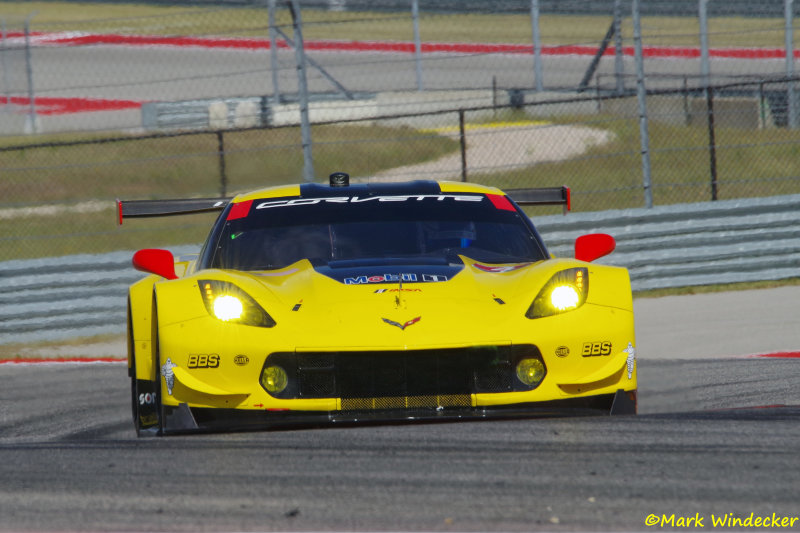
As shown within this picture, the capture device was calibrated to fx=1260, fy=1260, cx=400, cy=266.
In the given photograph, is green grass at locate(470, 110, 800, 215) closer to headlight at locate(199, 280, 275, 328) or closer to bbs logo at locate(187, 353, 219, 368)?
headlight at locate(199, 280, 275, 328)

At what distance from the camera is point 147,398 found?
5.22 meters

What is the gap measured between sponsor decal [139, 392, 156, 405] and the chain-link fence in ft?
19.5

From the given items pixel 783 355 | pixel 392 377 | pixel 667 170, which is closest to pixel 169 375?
pixel 392 377

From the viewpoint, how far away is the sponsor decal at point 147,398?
5191 mm

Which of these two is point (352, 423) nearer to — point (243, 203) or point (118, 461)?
point (118, 461)

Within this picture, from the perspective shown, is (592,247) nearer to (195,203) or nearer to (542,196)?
(542,196)

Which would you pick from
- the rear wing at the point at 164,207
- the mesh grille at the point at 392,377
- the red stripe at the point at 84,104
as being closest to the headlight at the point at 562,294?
the mesh grille at the point at 392,377

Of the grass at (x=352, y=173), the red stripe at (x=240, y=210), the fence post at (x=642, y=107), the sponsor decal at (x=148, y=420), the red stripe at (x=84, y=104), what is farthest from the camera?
the red stripe at (x=84, y=104)

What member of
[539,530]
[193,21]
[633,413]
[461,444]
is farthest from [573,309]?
[193,21]

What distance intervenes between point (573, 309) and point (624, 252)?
7009 mm

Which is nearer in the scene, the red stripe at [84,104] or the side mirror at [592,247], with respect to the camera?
the side mirror at [592,247]

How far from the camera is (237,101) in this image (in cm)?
2177

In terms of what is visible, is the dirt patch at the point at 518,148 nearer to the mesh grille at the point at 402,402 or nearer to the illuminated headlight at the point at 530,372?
the illuminated headlight at the point at 530,372

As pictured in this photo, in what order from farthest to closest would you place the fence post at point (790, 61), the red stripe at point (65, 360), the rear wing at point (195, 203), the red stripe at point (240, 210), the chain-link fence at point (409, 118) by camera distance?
the fence post at point (790, 61), the chain-link fence at point (409, 118), the red stripe at point (65, 360), the rear wing at point (195, 203), the red stripe at point (240, 210)
